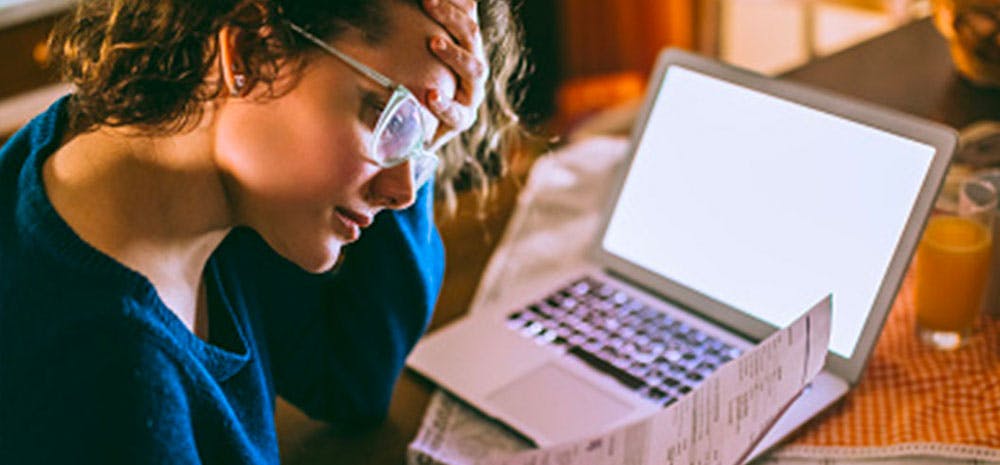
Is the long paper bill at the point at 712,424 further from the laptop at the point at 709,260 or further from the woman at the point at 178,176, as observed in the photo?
the woman at the point at 178,176

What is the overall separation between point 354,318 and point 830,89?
943 mm

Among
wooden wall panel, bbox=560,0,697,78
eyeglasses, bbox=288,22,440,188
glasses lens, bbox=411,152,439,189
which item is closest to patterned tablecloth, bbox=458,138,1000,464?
glasses lens, bbox=411,152,439,189

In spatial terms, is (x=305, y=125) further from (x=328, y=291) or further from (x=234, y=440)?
(x=328, y=291)

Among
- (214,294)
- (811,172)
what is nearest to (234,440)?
(214,294)

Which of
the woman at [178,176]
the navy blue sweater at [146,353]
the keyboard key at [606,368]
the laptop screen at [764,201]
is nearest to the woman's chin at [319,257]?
the woman at [178,176]

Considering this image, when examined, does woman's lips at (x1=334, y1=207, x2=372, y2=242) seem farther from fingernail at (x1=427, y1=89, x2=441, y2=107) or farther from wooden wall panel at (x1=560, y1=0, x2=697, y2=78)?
wooden wall panel at (x1=560, y1=0, x2=697, y2=78)

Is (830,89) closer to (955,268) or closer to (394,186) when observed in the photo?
(955,268)

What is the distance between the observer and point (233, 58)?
0.76 meters

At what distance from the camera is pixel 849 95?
5.43ft

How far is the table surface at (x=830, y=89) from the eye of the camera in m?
1.05

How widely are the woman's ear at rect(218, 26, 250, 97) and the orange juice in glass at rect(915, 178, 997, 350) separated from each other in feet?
2.39

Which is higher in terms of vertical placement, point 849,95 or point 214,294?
point 214,294

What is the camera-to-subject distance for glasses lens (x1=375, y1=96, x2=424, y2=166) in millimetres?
784

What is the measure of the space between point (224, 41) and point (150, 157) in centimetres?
11
